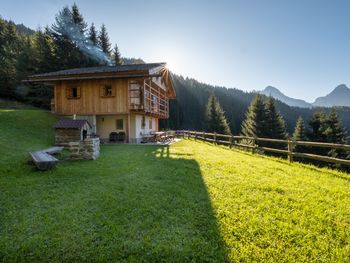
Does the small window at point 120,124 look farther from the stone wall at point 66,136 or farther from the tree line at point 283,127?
the tree line at point 283,127

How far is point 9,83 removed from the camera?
24750 mm

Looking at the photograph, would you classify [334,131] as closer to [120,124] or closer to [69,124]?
[120,124]

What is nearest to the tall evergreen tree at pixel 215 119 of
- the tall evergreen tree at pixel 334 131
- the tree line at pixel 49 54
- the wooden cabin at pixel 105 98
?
the tall evergreen tree at pixel 334 131

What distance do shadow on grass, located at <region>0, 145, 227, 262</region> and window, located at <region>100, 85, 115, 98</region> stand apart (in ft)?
34.9

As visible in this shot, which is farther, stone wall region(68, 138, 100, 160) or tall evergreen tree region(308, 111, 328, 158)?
tall evergreen tree region(308, 111, 328, 158)

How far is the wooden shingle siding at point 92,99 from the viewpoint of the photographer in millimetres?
15172

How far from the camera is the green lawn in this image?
265 cm

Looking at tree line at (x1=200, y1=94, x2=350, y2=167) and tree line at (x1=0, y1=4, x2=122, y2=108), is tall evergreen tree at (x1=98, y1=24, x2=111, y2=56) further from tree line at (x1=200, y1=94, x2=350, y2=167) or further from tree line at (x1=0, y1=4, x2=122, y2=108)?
tree line at (x1=200, y1=94, x2=350, y2=167)

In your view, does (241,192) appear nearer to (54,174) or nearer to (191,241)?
(191,241)

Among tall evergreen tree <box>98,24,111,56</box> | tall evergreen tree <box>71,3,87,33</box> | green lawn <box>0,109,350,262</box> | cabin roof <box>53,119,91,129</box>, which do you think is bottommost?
green lawn <box>0,109,350,262</box>

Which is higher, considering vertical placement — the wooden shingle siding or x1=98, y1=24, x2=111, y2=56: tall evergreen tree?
x1=98, y1=24, x2=111, y2=56: tall evergreen tree

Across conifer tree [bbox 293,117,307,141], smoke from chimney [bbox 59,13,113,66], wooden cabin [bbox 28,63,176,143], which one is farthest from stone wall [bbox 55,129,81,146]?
conifer tree [bbox 293,117,307,141]

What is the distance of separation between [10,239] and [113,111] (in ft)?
42.4

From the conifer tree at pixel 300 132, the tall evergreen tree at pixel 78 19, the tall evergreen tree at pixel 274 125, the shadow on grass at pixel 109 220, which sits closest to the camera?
the shadow on grass at pixel 109 220
